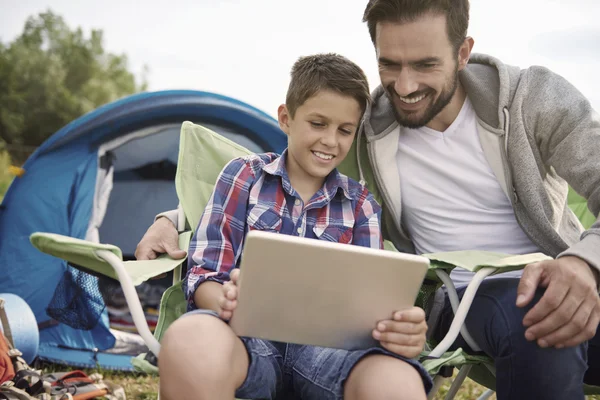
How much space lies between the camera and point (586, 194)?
5.72 feet

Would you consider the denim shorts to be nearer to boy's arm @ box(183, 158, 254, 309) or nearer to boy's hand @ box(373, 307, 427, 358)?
boy's hand @ box(373, 307, 427, 358)

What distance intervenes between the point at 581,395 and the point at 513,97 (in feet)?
2.83

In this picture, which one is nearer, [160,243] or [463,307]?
[463,307]

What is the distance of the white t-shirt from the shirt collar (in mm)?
275

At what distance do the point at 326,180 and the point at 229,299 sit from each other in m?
0.61

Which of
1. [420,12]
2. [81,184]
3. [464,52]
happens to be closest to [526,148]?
[464,52]

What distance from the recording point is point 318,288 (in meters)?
1.16

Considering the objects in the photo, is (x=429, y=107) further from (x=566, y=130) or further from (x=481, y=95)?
(x=566, y=130)

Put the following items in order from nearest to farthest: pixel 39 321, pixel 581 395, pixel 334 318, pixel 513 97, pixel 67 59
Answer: pixel 334 318 → pixel 581 395 → pixel 513 97 → pixel 39 321 → pixel 67 59

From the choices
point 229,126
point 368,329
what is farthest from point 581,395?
point 229,126

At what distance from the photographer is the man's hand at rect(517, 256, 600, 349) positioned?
1.35 meters

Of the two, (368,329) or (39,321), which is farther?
(39,321)

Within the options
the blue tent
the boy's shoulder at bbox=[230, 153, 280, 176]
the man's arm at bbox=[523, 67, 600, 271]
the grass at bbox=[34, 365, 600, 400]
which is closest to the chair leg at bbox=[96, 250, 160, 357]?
the boy's shoulder at bbox=[230, 153, 280, 176]

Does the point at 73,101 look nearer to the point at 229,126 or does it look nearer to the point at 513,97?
the point at 229,126
